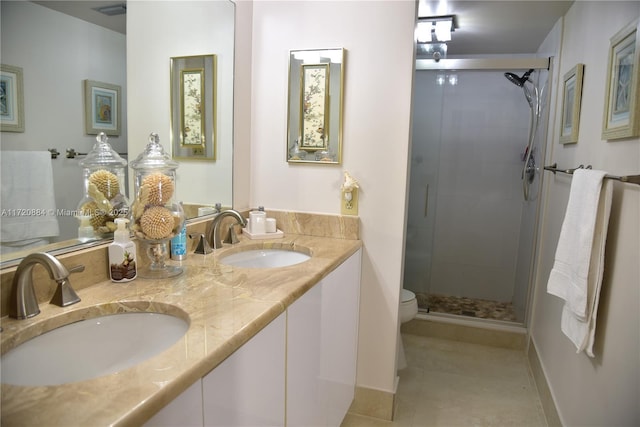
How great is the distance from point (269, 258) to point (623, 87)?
1.49 m

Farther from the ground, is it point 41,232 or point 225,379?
point 41,232

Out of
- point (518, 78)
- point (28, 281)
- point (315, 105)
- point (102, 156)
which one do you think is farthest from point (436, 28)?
point (28, 281)

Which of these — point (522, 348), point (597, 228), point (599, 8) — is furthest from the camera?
point (522, 348)

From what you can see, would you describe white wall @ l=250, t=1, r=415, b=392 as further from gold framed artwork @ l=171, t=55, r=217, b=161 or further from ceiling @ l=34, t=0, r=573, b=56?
ceiling @ l=34, t=0, r=573, b=56

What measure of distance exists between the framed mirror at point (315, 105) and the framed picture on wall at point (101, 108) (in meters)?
0.89

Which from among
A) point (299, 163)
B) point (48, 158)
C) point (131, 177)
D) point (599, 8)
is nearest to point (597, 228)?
point (599, 8)

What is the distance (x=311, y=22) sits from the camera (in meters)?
2.00

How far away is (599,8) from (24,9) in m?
2.23

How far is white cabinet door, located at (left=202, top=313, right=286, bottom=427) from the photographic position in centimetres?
89

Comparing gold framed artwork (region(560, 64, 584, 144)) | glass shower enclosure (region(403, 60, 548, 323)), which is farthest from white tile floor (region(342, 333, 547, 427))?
gold framed artwork (region(560, 64, 584, 144))

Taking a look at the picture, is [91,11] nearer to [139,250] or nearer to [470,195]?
[139,250]

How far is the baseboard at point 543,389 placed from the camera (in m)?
2.09

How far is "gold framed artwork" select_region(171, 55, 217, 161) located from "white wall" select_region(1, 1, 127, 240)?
1.14 feet

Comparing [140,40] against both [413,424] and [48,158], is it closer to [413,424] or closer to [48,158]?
[48,158]
